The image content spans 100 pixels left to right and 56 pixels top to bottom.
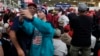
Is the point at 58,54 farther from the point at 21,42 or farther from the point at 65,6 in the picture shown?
the point at 65,6

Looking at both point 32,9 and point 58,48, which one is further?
point 58,48

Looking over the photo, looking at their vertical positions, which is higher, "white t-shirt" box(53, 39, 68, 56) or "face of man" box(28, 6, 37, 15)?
"face of man" box(28, 6, 37, 15)

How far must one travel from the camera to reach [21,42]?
4.68 m

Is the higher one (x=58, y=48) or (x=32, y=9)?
(x=32, y=9)

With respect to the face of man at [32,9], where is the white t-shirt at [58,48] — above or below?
below

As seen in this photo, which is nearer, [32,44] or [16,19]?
[16,19]

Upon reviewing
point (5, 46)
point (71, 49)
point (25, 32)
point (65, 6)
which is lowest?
point (65, 6)

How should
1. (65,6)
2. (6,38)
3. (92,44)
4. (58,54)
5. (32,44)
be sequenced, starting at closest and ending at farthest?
(32,44) < (6,38) < (58,54) < (92,44) < (65,6)

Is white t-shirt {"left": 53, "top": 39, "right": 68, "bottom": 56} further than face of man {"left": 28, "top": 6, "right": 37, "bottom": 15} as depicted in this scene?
Yes

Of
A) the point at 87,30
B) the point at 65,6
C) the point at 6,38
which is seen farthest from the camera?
the point at 65,6

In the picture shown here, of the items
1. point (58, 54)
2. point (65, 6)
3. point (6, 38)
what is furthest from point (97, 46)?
point (65, 6)

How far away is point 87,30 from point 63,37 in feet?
3.05

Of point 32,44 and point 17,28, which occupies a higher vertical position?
point 17,28

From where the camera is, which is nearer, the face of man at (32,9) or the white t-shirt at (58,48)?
the face of man at (32,9)
